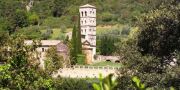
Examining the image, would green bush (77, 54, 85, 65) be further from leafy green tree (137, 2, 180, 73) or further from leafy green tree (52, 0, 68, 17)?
leafy green tree (137, 2, 180, 73)

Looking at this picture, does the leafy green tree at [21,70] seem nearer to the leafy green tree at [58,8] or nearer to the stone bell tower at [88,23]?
the stone bell tower at [88,23]

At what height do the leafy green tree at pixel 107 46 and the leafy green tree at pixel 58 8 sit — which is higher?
the leafy green tree at pixel 58 8

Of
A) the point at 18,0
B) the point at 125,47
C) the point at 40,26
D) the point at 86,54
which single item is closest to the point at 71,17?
the point at 40,26

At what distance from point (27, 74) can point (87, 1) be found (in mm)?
84704

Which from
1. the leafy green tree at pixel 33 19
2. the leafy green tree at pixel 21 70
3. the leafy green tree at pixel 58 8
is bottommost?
the leafy green tree at pixel 33 19

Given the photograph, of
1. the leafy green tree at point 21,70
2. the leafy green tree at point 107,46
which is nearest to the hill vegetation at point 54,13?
the leafy green tree at point 107,46

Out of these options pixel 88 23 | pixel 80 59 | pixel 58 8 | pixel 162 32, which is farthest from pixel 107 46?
pixel 162 32

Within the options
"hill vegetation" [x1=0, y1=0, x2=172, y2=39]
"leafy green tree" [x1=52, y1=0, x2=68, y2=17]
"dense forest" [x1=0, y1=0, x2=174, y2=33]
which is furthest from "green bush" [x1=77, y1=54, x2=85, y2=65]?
"leafy green tree" [x1=52, y1=0, x2=68, y2=17]

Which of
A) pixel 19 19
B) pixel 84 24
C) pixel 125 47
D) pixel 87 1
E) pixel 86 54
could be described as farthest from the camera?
pixel 87 1

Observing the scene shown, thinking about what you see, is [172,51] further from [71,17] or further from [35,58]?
[71,17]

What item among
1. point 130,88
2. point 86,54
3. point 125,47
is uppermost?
point 125,47

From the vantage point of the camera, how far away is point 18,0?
108 m

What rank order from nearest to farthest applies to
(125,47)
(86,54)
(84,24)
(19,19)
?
(125,47) → (86,54) → (84,24) → (19,19)

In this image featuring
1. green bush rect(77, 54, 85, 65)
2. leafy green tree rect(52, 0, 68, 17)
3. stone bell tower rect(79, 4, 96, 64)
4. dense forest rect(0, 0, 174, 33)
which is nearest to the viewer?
green bush rect(77, 54, 85, 65)
